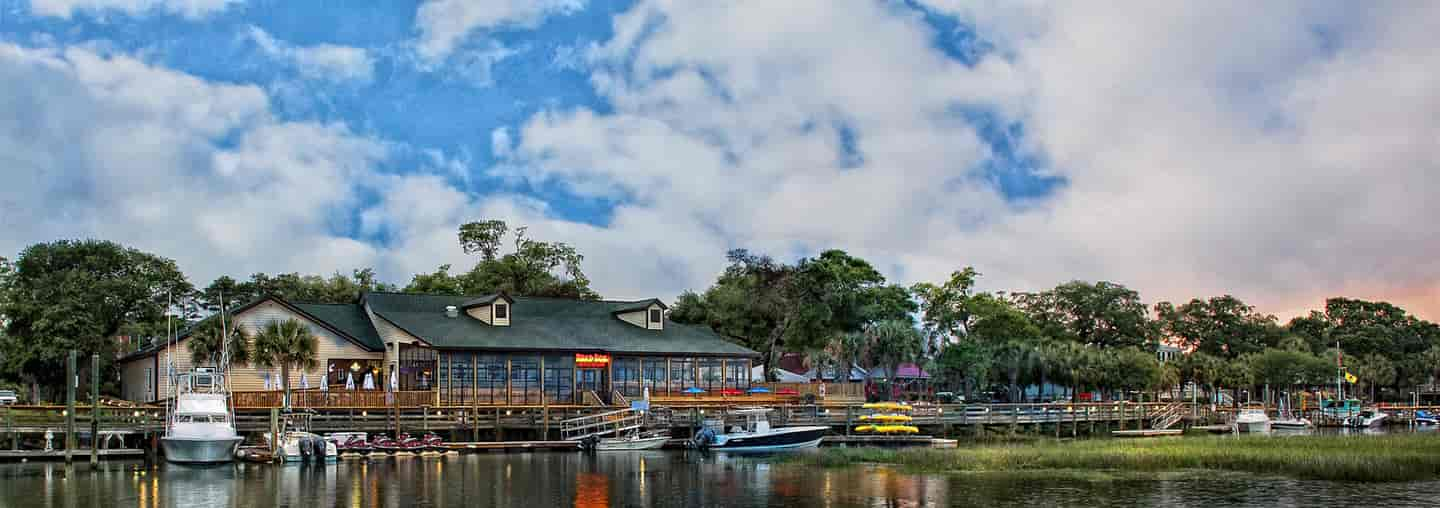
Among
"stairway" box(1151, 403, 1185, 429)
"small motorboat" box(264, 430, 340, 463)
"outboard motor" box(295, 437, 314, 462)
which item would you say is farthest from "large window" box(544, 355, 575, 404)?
"stairway" box(1151, 403, 1185, 429)

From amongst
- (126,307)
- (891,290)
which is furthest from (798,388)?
(126,307)

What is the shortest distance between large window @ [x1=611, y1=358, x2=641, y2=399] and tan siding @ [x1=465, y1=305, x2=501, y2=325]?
6.70 meters

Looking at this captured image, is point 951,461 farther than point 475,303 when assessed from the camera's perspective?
No

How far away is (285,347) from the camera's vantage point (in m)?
53.1

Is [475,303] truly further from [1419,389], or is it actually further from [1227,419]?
[1419,389]

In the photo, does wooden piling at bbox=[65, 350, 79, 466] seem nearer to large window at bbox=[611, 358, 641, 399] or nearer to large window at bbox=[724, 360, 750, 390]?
large window at bbox=[611, 358, 641, 399]

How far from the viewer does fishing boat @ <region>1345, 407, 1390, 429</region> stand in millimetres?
80688

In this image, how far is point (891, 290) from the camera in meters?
87.2

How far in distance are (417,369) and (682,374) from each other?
1307 cm

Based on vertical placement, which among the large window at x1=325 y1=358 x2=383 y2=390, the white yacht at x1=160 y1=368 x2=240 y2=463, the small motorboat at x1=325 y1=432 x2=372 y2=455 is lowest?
the small motorboat at x1=325 y1=432 x2=372 y2=455

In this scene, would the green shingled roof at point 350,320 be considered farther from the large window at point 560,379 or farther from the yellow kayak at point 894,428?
the yellow kayak at point 894,428

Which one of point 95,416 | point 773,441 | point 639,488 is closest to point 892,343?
point 773,441

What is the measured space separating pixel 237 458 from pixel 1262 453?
117 ft

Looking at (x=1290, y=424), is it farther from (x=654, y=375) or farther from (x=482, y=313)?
(x=482, y=313)
